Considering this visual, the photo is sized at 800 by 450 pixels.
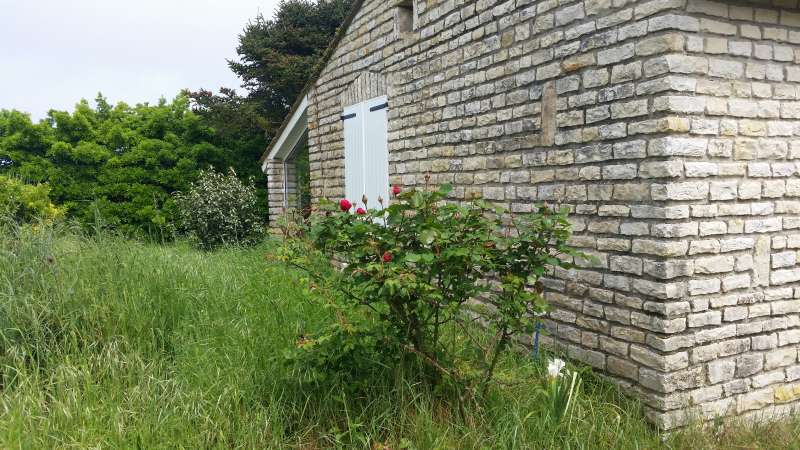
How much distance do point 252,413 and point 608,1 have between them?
133 inches

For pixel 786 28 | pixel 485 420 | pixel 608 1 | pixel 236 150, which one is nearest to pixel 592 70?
pixel 608 1

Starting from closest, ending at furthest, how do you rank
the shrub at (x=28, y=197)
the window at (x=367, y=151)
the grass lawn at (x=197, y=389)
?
the grass lawn at (x=197, y=389)
the window at (x=367, y=151)
the shrub at (x=28, y=197)

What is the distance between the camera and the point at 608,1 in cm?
371

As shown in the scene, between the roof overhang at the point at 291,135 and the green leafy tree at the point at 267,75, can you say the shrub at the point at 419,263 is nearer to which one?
the roof overhang at the point at 291,135

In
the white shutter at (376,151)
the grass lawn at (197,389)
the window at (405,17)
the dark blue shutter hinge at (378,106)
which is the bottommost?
the grass lawn at (197,389)

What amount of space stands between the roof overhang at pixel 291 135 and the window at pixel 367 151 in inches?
64.9

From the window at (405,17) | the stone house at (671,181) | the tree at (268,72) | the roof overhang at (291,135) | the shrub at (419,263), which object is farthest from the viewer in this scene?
the tree at (268,72)

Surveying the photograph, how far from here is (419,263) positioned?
116 inches

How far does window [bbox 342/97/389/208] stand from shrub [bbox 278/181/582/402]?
129 inches

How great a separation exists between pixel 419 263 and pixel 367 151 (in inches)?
160

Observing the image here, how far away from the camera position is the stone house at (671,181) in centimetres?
338

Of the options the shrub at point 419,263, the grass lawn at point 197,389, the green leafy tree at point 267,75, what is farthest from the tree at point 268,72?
the shrub at point 419,263

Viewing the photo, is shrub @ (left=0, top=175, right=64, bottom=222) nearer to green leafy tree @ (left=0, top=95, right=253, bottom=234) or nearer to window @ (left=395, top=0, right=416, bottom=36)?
green leafy tree @ (left=0, top=95, right=253, bottom=234)

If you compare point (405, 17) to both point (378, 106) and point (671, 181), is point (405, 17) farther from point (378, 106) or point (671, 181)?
point (671, 181)
